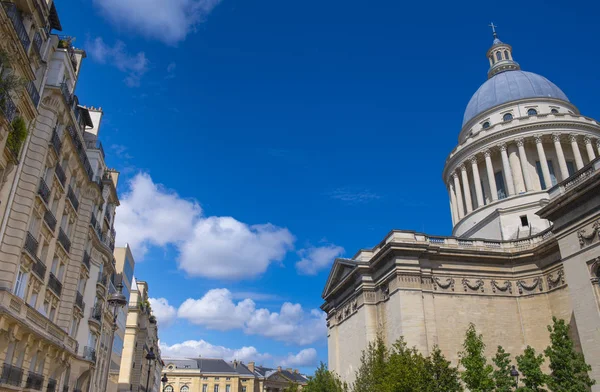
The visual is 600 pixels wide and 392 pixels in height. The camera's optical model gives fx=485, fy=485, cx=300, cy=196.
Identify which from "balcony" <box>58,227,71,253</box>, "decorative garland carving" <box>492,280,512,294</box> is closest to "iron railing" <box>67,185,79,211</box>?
"balcony" <box>58,227,71,253</box>

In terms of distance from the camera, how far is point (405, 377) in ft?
78.9

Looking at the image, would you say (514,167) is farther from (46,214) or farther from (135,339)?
(135,339)

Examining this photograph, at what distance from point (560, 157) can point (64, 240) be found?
38.0m

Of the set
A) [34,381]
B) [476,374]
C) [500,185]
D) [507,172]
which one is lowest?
[34,381]

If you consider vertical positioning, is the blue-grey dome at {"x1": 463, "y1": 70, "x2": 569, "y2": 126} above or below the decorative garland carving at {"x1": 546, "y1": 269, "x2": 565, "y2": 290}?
above

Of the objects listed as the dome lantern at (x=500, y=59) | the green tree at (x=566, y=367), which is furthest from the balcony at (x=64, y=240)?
the dome lantern at (x=500, y=59)

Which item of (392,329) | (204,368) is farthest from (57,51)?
(204,368)

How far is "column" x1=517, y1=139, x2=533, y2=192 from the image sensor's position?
4066cm

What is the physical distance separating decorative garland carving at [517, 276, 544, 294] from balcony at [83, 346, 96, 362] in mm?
27771

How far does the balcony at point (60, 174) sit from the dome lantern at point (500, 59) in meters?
48.1

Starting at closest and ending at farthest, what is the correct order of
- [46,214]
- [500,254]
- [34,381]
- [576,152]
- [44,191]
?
[34,381], [44,191], [46,214], [500,254], [576,152]

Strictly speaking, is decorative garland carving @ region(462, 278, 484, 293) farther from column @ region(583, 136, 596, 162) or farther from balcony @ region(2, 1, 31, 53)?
balcony @ region(2, 1, 31, 53)

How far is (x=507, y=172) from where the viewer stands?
4191cm

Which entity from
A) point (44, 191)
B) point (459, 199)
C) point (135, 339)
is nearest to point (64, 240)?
point (44, 191)
